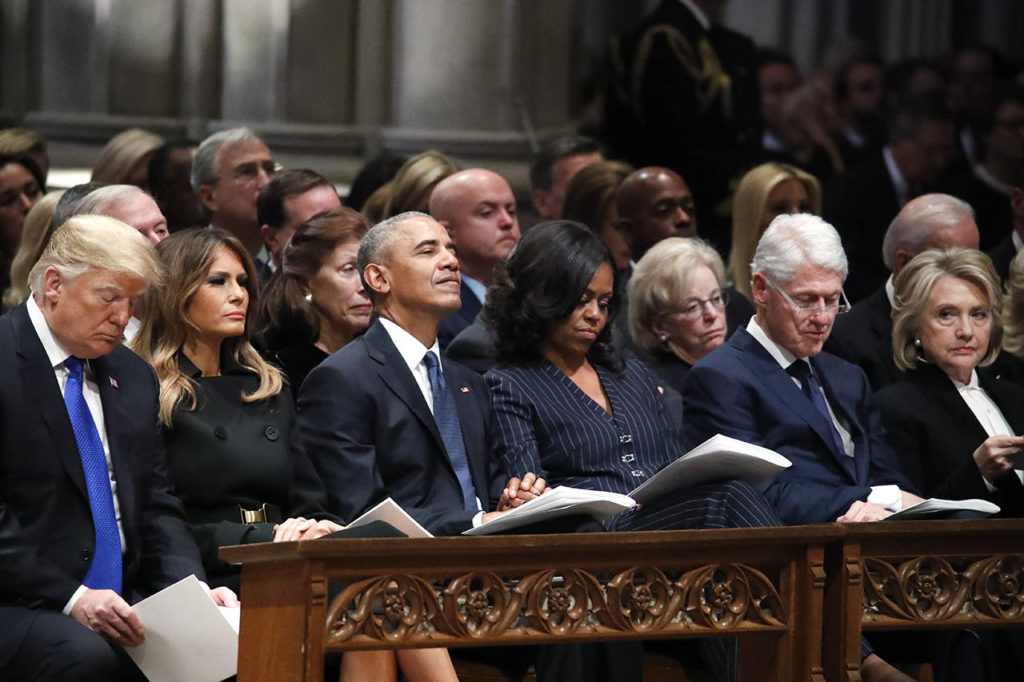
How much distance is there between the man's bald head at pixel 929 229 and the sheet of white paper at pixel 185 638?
3.34m

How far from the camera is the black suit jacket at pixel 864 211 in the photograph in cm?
791

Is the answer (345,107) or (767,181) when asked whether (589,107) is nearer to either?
(345,107)

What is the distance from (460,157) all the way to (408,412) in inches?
123

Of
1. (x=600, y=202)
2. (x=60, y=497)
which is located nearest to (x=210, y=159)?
(x=600, y=202)

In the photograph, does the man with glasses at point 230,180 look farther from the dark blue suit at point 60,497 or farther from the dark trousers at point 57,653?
the dark trousers at point 57,653

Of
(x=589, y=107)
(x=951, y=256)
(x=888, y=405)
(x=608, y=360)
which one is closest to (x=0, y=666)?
(x=608, y=360)

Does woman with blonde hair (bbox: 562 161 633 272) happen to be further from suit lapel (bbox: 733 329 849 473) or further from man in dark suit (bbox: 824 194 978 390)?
suit lapel (bbox: 733 329 849 473)

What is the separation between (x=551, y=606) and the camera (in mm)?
3859

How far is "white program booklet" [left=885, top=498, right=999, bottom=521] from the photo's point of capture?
440 cm

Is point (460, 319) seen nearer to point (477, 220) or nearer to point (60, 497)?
point (477, 220)

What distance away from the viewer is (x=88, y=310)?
431cm

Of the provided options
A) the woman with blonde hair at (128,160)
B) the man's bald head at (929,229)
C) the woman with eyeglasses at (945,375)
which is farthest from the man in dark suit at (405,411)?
the man's bald head at (929,229)

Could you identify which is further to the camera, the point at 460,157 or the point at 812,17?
the point at 812,17

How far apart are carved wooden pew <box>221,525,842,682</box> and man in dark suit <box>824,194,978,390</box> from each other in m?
2.01
